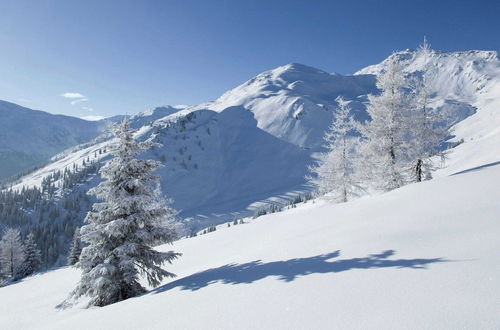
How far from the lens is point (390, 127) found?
71.5ft

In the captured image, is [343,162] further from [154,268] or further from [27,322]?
[27,322]

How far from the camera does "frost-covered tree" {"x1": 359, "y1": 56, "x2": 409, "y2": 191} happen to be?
22016 millimetres

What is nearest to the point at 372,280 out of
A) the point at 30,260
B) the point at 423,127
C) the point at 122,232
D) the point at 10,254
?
the point at 122,232

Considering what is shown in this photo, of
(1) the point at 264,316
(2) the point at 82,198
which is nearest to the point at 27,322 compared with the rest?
(1) the point at 264,316

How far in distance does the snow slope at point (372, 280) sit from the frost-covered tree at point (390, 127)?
416 inches

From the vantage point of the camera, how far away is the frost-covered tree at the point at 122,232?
12320 mm

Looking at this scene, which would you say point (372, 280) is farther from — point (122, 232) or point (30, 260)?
point (30, 260)

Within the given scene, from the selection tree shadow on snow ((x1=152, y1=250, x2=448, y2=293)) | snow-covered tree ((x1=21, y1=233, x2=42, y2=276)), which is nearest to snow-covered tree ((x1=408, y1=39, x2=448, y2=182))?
tree shadow on snow ((x1=152, y1=250, x2=448, y2=293))

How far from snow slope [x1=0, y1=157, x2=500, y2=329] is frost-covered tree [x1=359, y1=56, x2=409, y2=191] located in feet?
34.7

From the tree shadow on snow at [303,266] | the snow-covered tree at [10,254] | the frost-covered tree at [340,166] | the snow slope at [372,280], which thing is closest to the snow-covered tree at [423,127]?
the frost-covered tree at [340,166]

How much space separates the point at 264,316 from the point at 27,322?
510 inches

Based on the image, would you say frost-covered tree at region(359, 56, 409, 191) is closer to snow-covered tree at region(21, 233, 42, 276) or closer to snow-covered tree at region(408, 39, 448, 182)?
snow-covered tree at region(408, 39, 448, 182)

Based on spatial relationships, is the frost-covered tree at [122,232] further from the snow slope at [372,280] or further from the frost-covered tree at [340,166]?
the frost-covered tree at [340,166]

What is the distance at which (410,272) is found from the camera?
5719mm
